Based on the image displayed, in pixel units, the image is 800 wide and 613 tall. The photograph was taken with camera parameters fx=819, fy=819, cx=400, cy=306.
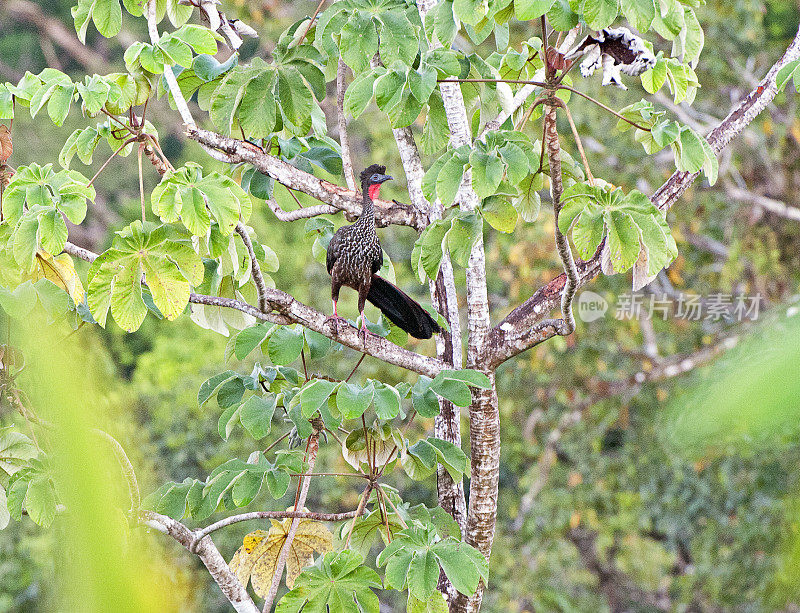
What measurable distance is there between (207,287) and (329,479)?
1473mm

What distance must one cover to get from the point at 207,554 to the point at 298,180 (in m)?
0.46

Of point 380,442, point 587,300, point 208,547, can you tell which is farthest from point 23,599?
point 587,300

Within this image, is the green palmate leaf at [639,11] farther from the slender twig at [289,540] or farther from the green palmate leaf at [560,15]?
the slender twig at [289,540]

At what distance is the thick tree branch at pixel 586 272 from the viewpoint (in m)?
0.92

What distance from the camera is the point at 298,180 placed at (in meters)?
1.00

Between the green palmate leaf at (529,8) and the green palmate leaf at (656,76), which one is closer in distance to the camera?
the green palmate leaf at (529,8)

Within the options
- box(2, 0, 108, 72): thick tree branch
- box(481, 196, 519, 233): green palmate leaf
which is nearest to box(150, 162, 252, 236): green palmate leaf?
box(481, 196, 519, 233): green palmate leaf

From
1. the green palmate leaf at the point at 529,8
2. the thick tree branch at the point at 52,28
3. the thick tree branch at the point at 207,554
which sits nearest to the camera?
the green palmate leaf at the point at 529,8

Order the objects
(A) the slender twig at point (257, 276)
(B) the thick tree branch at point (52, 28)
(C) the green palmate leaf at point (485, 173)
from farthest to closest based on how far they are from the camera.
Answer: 1. (B) the thick tree branch at point (52, 28)
2. (A) the slender twig at point (257, 276)
3. (C) the green palmate leaf at point (485, 173)

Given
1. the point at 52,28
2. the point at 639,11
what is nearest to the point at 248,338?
the point at 639,11

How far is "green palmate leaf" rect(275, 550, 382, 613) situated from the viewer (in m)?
0.83

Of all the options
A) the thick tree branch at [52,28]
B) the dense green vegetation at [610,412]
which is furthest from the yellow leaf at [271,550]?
the thick tree branch at [52,28]

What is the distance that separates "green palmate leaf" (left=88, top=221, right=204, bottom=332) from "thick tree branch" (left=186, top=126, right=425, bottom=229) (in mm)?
140

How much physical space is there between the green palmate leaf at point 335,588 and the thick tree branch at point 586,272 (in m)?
0.29
